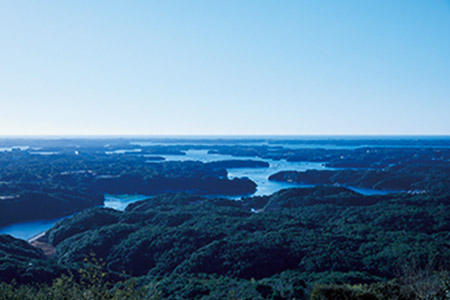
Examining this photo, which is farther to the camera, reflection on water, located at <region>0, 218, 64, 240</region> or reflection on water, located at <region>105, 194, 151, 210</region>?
reflection on water, located at <region>105, 194, 151, 210</region>

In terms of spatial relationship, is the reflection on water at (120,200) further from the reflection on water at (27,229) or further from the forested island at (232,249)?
the reflection on water at (27,229)

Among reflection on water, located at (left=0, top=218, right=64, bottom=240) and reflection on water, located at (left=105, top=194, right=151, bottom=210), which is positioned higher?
reflection on water, located at (left=0, top=218, right=64, bottom=240)

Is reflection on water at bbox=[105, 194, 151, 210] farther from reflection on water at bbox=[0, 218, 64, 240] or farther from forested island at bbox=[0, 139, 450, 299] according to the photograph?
reflection on water at bbox=[0, 218, 64, 240]

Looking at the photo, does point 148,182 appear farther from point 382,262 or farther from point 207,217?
point 382,262

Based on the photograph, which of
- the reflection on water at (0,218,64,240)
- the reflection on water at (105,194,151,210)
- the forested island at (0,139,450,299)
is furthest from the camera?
the reflection on water at (105,194,151,210)

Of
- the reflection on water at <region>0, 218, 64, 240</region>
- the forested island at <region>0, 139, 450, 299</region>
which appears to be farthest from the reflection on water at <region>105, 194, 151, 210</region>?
the reflection on water at <region>0, 218, 64, 240</region>

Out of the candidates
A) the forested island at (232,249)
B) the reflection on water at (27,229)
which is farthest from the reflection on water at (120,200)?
the reflection on water at (27,229)

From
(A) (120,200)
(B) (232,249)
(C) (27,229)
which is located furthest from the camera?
(A) (120,200)

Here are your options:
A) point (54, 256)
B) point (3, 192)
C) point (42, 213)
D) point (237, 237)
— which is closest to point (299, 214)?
point (237, 237)

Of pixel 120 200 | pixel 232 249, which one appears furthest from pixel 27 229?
pixel 232 249

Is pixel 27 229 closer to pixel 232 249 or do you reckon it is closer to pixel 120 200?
pixel 120 200

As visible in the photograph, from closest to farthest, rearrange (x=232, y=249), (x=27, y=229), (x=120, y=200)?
(x=232, y=249) < (x=27, y=229) < (x=120, y=200)
